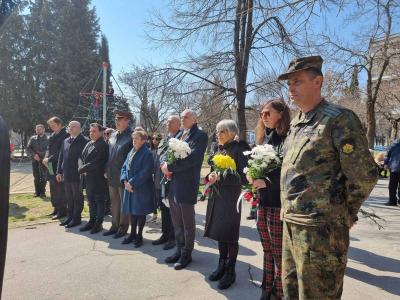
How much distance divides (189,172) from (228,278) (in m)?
1.44

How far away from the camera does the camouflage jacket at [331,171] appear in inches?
88.1

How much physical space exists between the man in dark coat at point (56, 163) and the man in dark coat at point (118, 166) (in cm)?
201

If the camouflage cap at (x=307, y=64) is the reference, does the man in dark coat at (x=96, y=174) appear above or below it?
below

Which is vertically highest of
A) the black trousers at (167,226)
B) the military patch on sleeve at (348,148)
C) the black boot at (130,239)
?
the military patch on sleeve at (348,148)

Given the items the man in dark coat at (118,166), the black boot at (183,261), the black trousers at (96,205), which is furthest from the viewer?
the black trousers at (96,205)

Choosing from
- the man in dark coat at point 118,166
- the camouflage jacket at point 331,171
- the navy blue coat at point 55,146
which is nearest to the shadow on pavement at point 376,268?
A: the camouflage jacket at point 331,171

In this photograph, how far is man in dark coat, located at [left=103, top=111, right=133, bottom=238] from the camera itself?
6398 millimetres

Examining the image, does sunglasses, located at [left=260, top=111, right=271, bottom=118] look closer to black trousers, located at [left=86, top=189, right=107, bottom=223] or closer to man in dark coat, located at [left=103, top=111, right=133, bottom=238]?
man in dark coat, located at [left=103, top=111, right=133, bottom=238]

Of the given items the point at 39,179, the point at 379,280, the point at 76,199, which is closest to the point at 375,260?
the point at 379,280

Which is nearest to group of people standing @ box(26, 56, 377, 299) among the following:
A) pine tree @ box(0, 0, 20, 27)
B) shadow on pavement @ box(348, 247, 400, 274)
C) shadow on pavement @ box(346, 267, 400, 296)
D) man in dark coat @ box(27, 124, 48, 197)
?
shadow on pavement @ box(346, 267, 400, 296)

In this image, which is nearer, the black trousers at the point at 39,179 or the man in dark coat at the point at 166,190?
the man in dark coat at the point at 166,190

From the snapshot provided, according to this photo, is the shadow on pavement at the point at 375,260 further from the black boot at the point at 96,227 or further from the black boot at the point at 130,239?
the black boot at the point at 96,227

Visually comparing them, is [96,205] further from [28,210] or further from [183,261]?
[28,210]

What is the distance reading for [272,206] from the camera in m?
3.47
